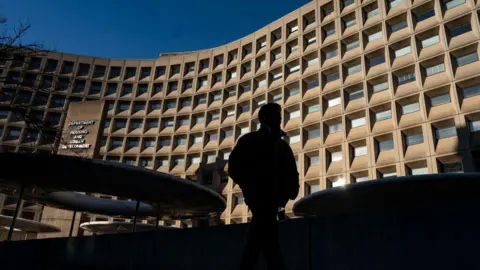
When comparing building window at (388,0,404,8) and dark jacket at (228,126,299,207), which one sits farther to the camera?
building window at (388,0,404,8)

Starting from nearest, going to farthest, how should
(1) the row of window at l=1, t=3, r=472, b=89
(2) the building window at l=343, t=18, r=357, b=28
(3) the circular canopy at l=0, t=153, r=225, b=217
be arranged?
(3) the circular canopy at l=0, t=153, r=225, b=217
(1) the row of window at l=1, t=3, r=472, b=89
(2) the building window at l=343, t=18, r=357, b=28

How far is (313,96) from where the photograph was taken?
37.9 meters

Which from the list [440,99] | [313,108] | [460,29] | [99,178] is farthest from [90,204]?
A: [460,29]

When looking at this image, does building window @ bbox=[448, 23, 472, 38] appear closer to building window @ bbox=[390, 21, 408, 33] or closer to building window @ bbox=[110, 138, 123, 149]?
building window @ bbox=[390, 21, 408, 33]

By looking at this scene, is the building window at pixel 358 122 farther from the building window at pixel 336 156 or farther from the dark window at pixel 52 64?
the dark window at pixel 52 64

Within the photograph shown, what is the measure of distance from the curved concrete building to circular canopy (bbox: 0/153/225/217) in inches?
88.4

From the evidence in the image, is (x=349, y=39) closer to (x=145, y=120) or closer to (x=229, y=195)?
(x=229, y=195)

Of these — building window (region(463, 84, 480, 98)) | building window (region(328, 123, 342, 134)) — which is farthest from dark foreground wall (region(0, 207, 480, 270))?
building window (region(328, 123, 342, 134))

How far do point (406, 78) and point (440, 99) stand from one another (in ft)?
12.3

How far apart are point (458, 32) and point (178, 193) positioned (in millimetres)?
27820

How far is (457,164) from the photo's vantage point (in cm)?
2684

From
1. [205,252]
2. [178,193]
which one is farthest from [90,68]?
[205,252]

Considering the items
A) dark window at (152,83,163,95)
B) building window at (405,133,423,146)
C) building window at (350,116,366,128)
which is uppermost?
dark window at (152,83,163,95)

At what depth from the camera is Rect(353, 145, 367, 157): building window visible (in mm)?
32322
